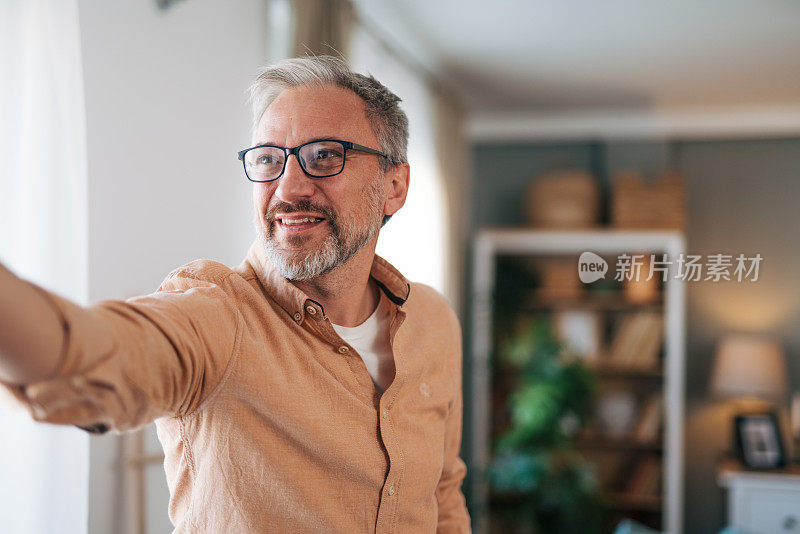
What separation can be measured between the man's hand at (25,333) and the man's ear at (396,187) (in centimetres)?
53

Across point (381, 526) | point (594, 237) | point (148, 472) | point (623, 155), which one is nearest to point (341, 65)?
point (381, 526)

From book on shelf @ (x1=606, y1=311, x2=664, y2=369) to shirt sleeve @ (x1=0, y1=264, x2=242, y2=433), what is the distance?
2749 millimetres

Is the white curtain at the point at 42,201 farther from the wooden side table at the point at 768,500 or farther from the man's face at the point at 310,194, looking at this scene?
the wooden side table at the point at 768,500

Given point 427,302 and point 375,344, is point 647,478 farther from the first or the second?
point 375,344

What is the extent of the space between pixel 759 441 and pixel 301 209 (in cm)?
190

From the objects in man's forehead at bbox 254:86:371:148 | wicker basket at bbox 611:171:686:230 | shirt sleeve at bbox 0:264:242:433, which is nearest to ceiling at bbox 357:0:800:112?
wicker basket at bbox 611:171:686:230

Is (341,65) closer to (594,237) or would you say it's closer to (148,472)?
(148,472)

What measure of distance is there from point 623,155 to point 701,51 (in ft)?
3.31

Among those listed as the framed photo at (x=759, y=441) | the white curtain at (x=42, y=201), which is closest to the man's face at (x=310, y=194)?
the white curtain at (x=42, y=201)

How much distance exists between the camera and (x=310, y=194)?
0.81 m

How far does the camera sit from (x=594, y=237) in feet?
10.3

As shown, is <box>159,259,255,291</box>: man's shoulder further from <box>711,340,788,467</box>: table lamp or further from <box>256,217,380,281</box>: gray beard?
<box>711,340,788,467</box>: table lamp

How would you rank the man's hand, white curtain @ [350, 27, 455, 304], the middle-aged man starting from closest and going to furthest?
the man's hand → the middle-aged man → white curtain @ [350, 27, 455, 304]

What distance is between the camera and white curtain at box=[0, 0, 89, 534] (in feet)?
3.39
